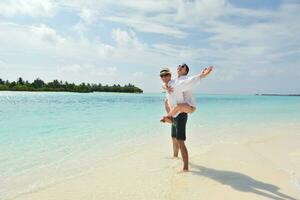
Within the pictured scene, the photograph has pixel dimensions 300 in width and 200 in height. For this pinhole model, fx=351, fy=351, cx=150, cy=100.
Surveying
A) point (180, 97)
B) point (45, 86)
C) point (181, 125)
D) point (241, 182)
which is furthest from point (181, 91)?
point (45, 86)

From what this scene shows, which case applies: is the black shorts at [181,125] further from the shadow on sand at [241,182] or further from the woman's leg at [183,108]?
the shadow on sand at [241,182]

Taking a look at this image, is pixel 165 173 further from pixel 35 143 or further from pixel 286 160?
pixel 35 143

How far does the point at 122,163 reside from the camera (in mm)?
7148

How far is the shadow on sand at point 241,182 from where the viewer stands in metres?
4.99

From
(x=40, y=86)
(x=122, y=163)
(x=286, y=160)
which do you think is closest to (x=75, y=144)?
(x=122, y=163)

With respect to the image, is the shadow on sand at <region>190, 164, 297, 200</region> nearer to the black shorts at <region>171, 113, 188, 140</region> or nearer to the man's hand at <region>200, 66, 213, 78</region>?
the black shorts at <region>171, 113, 188, 140</region>

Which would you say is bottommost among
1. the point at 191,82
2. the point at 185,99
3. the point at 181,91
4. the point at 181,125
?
the point at 181,125

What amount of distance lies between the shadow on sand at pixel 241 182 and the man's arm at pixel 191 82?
1.55 m

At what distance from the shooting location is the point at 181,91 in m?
6.21

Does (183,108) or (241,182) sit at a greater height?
(183,108)

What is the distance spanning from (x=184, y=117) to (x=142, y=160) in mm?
1619

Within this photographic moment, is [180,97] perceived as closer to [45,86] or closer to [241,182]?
[241,182]

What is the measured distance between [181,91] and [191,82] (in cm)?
31

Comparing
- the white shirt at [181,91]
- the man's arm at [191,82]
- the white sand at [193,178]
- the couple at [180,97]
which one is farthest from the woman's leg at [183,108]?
the white sand at [193,178]
